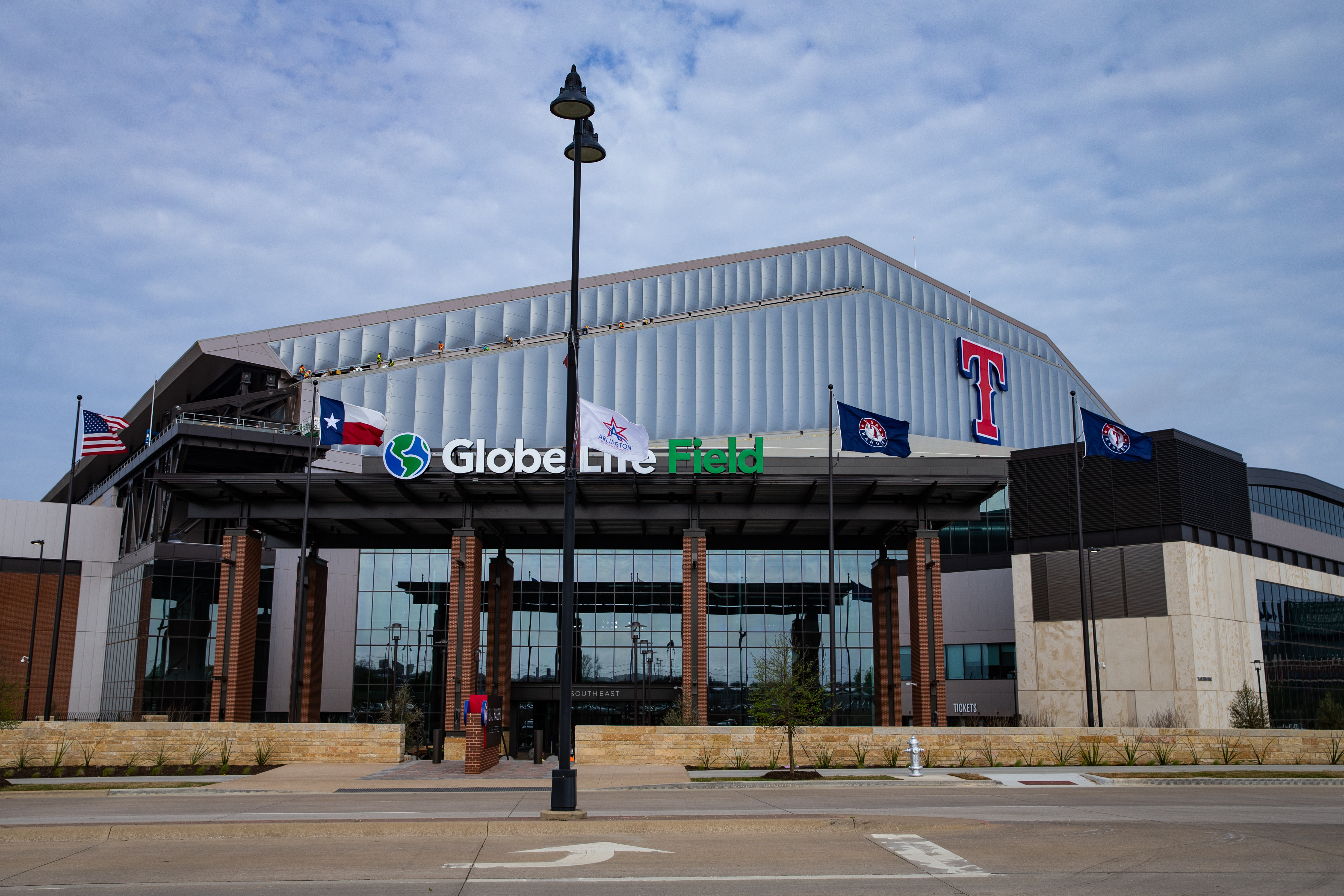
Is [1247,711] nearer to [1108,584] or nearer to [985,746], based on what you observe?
[1108,584]

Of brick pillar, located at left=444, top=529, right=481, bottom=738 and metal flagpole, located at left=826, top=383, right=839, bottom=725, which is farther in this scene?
brick pillar, located at left=444, top=529, right=481, bottom=738

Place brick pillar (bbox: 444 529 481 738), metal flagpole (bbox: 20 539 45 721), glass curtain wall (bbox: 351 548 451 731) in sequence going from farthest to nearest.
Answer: glass curtain wall (bbox: 351 548 451 731) → metal flagpole (bbox: 20 539 45 721) → brick pillar (bbox: 444 529 481 738)

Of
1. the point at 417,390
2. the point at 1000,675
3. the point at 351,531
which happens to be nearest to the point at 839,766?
the point at 351,531

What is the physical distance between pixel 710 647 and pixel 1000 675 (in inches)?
824

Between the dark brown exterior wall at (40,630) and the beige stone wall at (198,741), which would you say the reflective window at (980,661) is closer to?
the beige stone wall at (198,741)

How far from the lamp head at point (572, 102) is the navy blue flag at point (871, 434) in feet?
74.7

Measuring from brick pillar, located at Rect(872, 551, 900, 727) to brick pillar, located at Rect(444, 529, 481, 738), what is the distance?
60.4ft

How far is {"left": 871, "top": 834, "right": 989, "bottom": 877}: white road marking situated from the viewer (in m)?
12.1

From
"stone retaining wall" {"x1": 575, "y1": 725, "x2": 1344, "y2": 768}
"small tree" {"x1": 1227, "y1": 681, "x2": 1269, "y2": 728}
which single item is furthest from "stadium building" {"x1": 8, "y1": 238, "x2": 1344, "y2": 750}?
"stone retaining wall" {"x1": 575, "y1": 725, "x2": 1344, "y2": 768}

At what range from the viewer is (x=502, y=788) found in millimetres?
27188

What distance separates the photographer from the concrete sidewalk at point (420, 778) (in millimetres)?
26969

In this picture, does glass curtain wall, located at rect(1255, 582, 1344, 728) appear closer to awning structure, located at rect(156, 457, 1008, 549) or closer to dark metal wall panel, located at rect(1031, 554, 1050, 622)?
dark metal wall panel, located at rect(1031, 554, 1050, 622)

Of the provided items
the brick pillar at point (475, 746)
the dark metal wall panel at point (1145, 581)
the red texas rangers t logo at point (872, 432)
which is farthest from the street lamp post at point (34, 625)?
the dark metal wall panel at point (1145, 581)

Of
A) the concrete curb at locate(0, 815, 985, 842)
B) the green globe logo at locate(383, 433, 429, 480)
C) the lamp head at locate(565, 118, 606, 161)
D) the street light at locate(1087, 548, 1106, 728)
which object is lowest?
the concrete curb at locate(0, 815, 985, 842)
